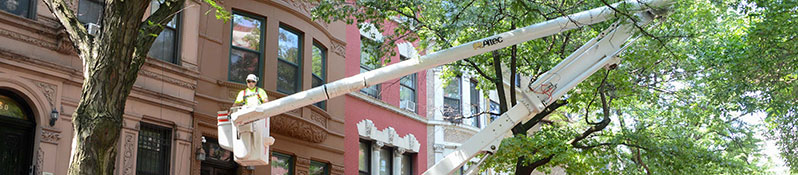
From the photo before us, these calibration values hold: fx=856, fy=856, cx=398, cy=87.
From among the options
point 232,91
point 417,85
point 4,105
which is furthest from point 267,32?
point 417,85

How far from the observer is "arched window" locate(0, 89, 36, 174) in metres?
12.1

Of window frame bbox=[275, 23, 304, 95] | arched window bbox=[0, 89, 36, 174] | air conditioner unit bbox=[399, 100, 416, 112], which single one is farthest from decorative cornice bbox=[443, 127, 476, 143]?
arched window bbox=[0, 89, 36, 174]

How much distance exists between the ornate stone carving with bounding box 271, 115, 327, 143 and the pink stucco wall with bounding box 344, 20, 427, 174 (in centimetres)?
183

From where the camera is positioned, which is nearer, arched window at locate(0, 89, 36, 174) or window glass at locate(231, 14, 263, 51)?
arched window at locate(0, 89, 36, 174)

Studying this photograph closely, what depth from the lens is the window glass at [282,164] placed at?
16812 millimetres

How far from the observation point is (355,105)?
65.4 ft

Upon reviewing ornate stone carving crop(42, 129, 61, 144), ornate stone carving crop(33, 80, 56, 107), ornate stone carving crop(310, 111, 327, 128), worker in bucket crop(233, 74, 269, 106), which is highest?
ornate stone carving crop(310, 111, 327, 128)

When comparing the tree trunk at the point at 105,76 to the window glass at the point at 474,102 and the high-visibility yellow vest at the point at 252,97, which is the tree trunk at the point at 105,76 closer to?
the high-visibility yellow vest at the point at 252,97

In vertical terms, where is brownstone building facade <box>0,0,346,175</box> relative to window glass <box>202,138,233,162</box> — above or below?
above

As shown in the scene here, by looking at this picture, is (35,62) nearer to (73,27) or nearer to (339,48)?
(73,27)

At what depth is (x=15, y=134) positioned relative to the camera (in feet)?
40.1

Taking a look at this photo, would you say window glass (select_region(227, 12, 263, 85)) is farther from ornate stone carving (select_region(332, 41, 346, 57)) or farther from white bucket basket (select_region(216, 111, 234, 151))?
white bucket basket (select_region(216, 111, 234, 151))

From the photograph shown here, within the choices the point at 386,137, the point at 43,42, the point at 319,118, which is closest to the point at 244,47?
the point at 319,118

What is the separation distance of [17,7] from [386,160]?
35.7ft
